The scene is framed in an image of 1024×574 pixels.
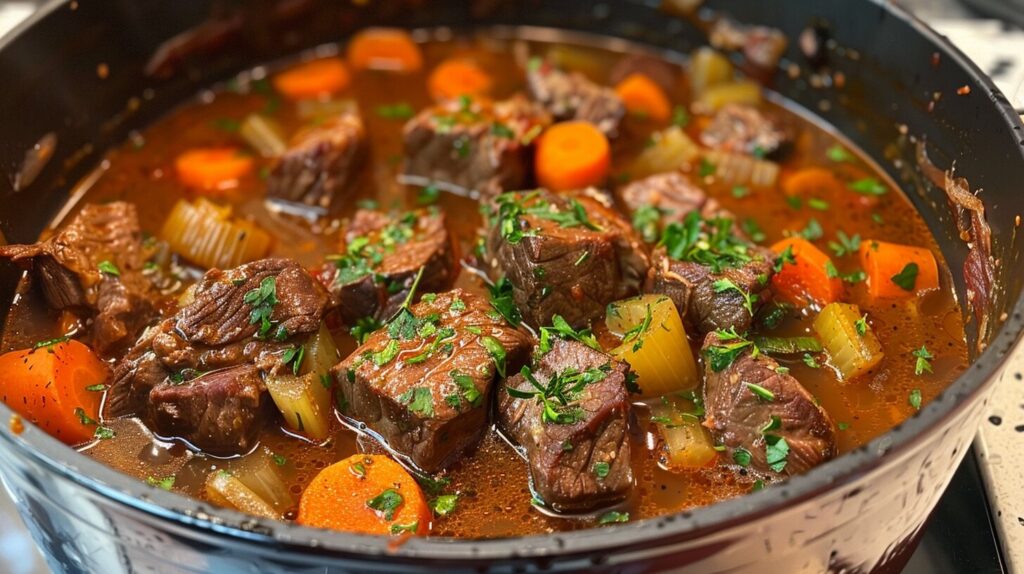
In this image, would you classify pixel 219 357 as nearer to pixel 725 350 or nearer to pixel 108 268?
pixel 108 268

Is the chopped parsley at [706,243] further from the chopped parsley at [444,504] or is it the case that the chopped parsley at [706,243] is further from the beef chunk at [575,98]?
the chopped parsley at [444,504]

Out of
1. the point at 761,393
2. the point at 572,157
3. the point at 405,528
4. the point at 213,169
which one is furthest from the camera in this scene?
the point at 213,169

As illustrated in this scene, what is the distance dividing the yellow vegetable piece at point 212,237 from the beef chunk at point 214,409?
2.37 ft

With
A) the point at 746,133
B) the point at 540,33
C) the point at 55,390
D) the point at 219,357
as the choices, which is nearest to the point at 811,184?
the point at 746,133

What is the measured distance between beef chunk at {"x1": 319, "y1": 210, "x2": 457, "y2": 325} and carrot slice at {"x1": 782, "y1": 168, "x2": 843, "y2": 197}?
1.26 metres

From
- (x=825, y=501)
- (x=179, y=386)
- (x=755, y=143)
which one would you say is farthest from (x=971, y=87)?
(x=179, y=386)

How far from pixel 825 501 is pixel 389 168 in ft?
7.47

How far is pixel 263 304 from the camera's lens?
105 inches

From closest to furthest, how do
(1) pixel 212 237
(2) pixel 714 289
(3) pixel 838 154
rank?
1. (2) pixel 714 289
2. (1) pixel 212 237
3. (3) pixel 838 154

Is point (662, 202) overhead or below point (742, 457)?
overhead

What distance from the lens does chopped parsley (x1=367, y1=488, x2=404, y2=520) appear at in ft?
7.61

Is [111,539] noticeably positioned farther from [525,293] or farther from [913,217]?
[913,217]

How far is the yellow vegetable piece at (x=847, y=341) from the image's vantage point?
2750 millimetres

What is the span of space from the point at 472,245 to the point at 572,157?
50 centimetres
